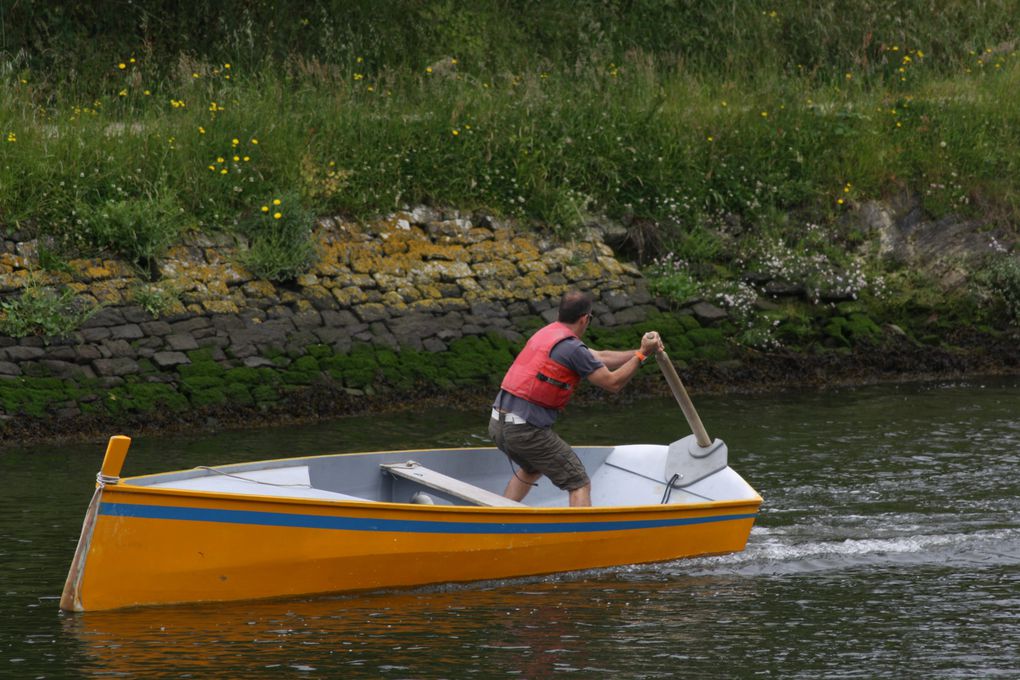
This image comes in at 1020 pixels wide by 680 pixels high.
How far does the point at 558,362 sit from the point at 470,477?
1.46 metres

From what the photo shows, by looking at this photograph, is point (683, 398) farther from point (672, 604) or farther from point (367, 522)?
point (367, 522)

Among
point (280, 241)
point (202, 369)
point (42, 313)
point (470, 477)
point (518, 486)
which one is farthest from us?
point (280, 241)

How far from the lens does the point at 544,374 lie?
9195mm

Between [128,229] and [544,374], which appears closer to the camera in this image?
[544,374]

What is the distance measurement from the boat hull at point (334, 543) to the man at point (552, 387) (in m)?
0.53

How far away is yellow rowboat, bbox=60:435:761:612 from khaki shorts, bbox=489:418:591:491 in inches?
12.3

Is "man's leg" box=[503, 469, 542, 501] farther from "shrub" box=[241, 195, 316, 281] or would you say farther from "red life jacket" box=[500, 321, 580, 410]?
"shrub" box=[241, 195, 316, 281]

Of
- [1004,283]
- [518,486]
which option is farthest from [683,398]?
[1004,283]

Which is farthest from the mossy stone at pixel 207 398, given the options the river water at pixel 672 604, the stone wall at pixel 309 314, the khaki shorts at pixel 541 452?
the khaki shorts at pixel 541 452

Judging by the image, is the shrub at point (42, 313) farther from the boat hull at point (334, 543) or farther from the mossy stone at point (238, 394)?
the boat hull at point (334, 543)

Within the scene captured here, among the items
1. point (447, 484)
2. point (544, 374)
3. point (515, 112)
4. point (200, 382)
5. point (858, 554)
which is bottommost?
point (858, 554)

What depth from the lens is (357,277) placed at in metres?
15.0

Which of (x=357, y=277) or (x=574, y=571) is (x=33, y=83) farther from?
(x=574, y=571)

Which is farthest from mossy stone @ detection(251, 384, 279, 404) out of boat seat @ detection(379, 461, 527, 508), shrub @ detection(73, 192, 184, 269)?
boat seat @ detection(379, 461, 527, 508)
